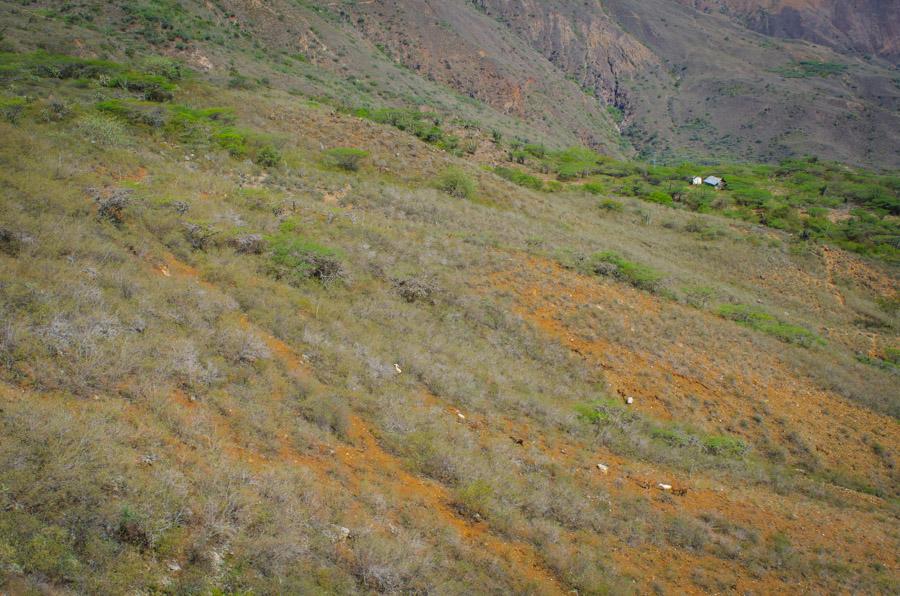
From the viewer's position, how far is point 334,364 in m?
7.96

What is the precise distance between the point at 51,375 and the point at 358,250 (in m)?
8.36

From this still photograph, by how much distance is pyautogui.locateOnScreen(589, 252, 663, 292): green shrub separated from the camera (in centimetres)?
1722

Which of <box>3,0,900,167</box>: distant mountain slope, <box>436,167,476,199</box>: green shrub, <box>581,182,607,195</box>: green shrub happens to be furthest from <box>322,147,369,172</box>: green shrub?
<box>581,182,607,195</box>: green shrub

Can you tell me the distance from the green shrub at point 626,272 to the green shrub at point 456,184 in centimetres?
704

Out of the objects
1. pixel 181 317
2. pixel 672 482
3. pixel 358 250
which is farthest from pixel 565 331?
pixel 181 317

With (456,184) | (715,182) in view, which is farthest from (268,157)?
(715,182)

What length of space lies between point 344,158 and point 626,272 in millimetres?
12714

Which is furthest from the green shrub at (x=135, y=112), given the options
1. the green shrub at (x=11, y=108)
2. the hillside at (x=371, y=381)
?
the green shrub at (x=11, y=108)

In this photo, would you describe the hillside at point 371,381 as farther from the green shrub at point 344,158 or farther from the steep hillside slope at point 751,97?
the steep hillside slope at point 751,97

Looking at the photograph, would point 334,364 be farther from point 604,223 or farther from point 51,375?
point 604,223

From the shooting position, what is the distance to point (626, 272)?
1755 cm

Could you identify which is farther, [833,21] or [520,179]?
[833,21]

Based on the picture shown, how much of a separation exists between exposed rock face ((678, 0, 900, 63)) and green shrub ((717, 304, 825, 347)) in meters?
206

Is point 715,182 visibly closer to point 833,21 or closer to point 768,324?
point 768,324
